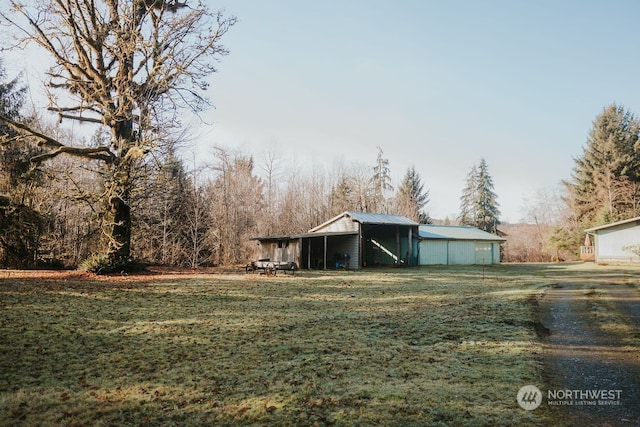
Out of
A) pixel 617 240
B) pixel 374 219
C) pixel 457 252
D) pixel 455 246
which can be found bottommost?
pixel 457 252

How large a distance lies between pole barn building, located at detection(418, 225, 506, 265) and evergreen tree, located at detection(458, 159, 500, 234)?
64.7ft

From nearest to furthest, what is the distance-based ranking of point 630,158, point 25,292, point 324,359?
point 324,359
point 25,292
point 630,158

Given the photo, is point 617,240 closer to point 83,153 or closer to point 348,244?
point 348,244

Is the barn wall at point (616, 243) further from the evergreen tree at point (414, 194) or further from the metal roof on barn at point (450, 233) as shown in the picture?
the evergreen tree at point (414, 194)

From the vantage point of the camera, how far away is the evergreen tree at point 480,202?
177ft

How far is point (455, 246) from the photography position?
1276 inches

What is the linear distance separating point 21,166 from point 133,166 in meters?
7.39

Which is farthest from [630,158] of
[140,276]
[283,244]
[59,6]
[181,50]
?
[59,6]

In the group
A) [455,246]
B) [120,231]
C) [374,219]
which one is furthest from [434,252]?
[120,231]

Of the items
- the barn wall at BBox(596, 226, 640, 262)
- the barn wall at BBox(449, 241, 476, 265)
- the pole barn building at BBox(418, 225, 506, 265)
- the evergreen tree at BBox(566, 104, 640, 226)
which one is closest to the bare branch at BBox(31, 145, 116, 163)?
the pole barn building at BBox(418, 225, 506, 265)

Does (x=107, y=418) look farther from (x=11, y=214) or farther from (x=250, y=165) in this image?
(x=250, y=165)

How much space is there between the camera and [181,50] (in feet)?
56.5

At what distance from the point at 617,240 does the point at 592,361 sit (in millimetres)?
29012

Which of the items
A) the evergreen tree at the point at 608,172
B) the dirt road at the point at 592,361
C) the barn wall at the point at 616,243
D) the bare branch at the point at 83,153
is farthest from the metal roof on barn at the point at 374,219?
the evergreen tree at the point at 608,172
